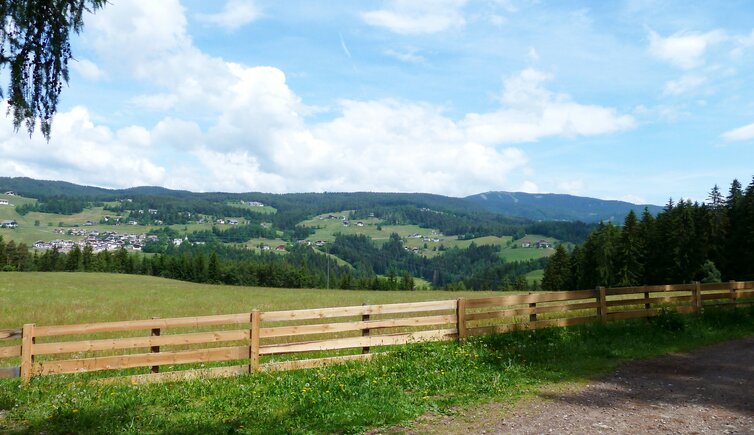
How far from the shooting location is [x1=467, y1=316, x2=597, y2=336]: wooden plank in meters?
14.0

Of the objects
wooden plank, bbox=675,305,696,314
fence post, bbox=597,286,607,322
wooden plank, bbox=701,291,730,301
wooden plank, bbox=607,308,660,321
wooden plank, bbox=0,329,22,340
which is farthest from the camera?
wooden plank, bbox=701,291,730,301

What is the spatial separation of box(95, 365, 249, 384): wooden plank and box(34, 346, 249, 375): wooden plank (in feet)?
0.80

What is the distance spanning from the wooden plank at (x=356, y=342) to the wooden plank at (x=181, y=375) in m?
0.71

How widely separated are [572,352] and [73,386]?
11357 mm

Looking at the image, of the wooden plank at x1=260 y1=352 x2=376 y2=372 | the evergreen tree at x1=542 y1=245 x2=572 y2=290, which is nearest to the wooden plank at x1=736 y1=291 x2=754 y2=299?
the wooden plank at x1=260 y1=352 x2=376 y2=372

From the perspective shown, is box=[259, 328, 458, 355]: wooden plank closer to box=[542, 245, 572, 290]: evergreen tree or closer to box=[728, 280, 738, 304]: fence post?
box=[728, 280, 738, 304]: fence post

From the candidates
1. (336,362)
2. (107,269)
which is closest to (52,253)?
(107,269)

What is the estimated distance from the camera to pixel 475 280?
169750mm

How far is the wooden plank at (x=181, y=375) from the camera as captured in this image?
33.0ft

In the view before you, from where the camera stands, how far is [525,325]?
14.7 meters

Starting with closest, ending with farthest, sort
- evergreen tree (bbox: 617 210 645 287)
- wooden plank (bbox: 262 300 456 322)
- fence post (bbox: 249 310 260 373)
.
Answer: fence post (bbox: 249 310 260 373) → wooden plank (bbox: 262 300 456 322) → evergreen tree (bbox: 617 210 645 287)

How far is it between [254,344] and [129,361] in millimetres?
2579

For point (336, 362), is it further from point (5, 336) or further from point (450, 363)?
point (5, 336)

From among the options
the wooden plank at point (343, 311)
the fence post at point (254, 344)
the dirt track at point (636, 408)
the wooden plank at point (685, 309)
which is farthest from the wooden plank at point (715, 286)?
the fence post at point (254, 344)
